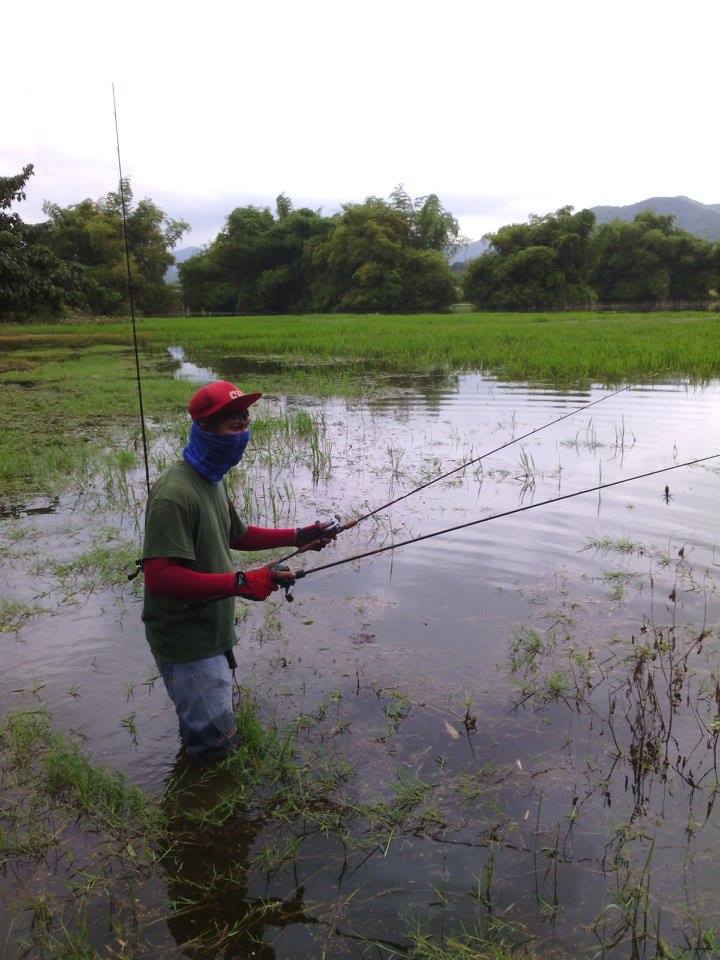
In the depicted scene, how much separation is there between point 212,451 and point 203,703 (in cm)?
103

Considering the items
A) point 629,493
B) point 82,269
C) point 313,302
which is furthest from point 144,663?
point 313,302

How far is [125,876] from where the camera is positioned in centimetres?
252

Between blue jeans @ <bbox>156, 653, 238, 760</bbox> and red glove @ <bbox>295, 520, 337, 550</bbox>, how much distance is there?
60 centimetres

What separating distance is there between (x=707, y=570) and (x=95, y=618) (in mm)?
4068

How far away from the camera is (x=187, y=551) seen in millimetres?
2654

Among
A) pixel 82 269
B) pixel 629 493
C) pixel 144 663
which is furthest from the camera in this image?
pixel 82 269

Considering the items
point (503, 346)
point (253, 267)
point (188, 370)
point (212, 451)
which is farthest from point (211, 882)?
point (253, 267)

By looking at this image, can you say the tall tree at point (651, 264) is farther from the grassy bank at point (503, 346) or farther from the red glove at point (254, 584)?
the red glove at point (254, 584)

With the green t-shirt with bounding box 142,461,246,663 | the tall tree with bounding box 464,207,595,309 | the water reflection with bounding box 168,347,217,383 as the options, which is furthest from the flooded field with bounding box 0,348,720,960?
the tall tree with bounding box 464,207,595,309

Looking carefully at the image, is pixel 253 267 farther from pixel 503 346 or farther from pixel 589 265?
pixel 503 346

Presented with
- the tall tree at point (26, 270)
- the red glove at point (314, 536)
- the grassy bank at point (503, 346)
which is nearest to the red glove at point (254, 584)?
the red glove at point (314, 536)

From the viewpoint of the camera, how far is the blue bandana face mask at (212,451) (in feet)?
9.24

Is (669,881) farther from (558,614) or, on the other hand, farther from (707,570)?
(707,570)

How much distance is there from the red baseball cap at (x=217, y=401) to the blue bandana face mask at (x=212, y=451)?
83 millimetres
